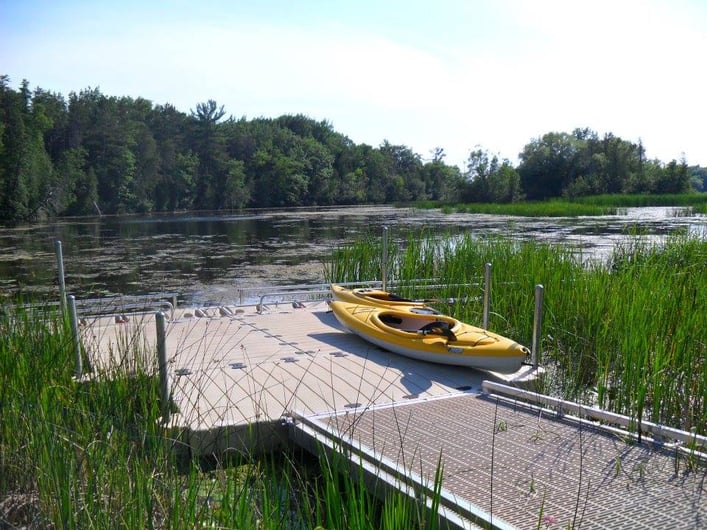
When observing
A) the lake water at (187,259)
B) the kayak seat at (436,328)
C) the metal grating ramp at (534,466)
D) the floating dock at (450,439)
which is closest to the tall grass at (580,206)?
the lake water at (187,259)

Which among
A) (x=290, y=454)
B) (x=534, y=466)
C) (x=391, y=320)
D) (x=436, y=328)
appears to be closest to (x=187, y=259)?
(x=391, y=320)

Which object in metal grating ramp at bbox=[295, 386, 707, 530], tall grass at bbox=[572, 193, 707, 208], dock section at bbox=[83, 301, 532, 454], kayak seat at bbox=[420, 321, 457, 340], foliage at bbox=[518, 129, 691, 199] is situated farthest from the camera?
foliage at bbox=[518, 129, 691, 199]

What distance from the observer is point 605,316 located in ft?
15.8

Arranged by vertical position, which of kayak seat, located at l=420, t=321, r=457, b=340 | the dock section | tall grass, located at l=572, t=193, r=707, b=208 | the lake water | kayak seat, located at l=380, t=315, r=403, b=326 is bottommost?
the lake water

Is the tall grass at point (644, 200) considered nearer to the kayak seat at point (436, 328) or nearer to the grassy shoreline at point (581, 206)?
the grassy shoreline at point (581, 206)

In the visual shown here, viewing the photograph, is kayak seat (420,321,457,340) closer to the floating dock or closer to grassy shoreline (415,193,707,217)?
the floating dock

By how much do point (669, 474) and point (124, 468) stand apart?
213cm

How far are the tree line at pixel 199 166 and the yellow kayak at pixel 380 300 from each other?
99.8 feet

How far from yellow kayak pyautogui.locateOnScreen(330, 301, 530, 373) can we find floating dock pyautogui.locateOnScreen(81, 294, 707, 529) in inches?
4.1

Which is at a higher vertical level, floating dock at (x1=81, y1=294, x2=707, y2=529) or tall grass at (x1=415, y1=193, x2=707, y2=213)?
tall grass at (x1=415, y1=193, x2=707, y2=213)

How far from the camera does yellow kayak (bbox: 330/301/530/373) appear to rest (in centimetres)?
434

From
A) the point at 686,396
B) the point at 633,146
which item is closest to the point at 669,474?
the point at 686,396

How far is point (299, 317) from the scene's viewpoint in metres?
6.54

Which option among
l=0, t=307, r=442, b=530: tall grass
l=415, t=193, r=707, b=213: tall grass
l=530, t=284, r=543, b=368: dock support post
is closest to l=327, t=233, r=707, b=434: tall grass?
l=530, t=284, r=543, b=368: dock support post
